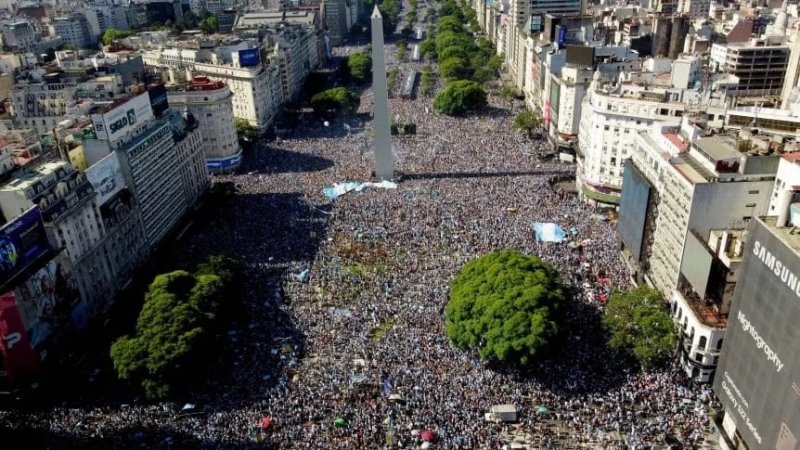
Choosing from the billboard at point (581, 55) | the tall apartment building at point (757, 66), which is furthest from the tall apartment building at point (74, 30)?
the tall apartment building at point (757, 66)

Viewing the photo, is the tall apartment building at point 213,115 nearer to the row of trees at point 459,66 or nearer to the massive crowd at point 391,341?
the massive crowd at point 391,341

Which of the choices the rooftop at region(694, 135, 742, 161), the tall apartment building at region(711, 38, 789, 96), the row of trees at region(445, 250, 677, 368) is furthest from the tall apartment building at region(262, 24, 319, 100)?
the rooftop at region(694, 135, 742, 161)

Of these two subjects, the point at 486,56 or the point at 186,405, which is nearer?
the point at 186,405

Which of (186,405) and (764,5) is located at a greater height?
(764,5)

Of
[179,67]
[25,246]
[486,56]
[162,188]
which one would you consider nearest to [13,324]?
[25,246]

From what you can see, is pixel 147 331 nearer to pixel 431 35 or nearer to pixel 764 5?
pixel 764 5

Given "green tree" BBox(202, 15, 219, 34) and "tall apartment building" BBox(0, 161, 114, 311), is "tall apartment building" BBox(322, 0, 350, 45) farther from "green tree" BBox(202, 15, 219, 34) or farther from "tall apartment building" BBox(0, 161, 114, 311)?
"tall apartment building" BBox(0, 161, 114, 311)
